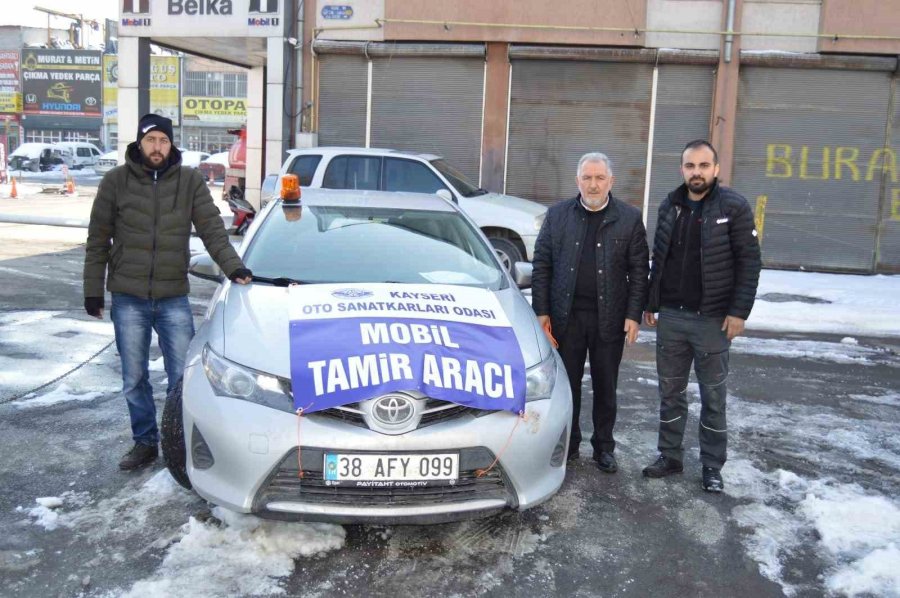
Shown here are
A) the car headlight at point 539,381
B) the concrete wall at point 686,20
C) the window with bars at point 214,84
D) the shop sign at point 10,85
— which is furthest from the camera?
the window with bars at point 214,84

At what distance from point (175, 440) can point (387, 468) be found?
42.1 inches

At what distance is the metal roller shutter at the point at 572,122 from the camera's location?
14.0 metres

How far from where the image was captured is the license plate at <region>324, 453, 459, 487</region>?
3275mm

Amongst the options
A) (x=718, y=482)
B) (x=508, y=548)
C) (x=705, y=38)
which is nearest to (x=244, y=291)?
(x=508, y=548)

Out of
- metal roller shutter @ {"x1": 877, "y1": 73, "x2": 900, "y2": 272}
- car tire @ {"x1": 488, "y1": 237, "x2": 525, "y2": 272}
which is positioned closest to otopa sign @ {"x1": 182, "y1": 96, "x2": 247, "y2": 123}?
metal roller shutter @ {"x1": 877, "y1": 73, "x2": 900, "y2": 272}

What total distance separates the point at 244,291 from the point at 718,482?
2.67 m

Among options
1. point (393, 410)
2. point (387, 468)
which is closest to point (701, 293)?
point (393, 410)

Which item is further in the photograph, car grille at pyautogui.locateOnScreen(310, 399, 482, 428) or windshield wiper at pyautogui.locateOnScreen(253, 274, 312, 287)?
windshield wiper at pyautogui.locateOnScreen(253, 274, 312, 287)

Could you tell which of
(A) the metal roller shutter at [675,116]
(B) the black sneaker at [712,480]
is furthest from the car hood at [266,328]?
(A) the metal roller shutter at [675,116]

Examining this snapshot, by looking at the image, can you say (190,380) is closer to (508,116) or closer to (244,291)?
(244,291)

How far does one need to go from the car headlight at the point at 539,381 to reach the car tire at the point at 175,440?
1.52 m

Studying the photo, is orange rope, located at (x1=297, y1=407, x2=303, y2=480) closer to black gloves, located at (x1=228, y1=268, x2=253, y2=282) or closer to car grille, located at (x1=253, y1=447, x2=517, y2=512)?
car grille, located at (x1=253, y1=447, x2=517, y2=512)

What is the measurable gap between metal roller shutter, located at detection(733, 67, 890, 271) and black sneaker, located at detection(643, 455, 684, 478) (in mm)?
10349

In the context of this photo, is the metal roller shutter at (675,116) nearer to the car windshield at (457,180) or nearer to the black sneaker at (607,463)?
the car windshield at (457,180)
